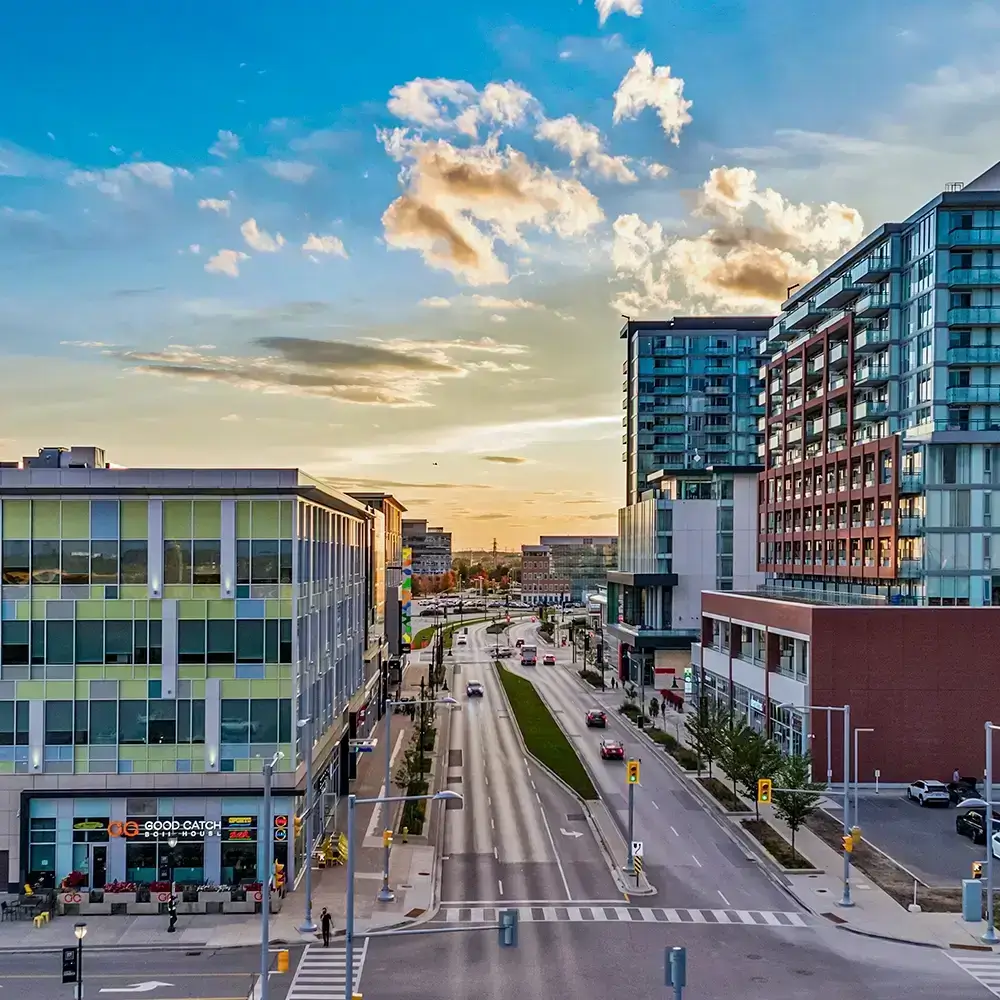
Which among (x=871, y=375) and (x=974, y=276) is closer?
(x=974, y=276)

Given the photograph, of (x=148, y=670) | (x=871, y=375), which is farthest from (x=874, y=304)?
(x=148, y=670)

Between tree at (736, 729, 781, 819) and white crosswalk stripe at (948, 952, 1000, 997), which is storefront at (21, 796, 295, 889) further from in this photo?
white crosswalk stripe at (948, 952, 1000, 997)

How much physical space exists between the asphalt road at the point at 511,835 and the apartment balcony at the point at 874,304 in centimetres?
4500

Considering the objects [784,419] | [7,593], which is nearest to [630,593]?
[784,419]

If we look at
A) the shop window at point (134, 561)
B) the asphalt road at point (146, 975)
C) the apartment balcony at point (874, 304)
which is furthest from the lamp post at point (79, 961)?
the apartment balcony at point (874, 304)

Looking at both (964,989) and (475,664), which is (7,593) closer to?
(964,989)

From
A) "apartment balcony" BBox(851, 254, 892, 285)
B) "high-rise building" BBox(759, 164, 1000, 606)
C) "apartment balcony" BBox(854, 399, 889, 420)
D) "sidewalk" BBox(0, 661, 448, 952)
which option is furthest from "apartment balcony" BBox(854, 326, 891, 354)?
"sidewalk" BBox(0, 661, 448, 952)

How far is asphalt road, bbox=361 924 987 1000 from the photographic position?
34.2 meters

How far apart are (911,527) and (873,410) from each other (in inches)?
470

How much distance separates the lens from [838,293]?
8569 cm

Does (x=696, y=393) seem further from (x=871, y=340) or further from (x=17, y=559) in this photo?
(x=17, y=559)

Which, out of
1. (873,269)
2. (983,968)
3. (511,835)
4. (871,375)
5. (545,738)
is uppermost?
(873,269)

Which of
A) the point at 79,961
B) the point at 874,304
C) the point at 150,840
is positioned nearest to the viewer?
the point at 79,961

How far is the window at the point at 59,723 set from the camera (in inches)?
1813
